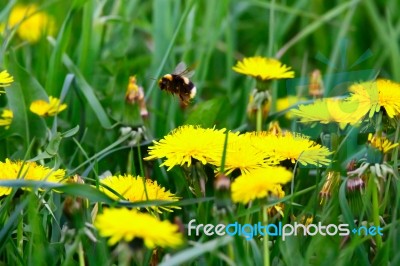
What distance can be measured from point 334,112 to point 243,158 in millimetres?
232

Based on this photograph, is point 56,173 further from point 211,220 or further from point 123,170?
point 123,170

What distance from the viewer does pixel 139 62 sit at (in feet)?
5.91

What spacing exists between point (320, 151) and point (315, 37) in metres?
1.33

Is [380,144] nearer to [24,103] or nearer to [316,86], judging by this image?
[316,86]

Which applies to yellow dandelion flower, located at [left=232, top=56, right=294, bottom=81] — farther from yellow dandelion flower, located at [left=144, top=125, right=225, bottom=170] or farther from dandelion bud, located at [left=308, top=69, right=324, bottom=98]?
yellow dandelion flower, located at [left=144, top=125, right=225, bottom=170]

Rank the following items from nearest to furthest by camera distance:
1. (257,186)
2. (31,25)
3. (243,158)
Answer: (257,186) → (243,158) → (31,25)

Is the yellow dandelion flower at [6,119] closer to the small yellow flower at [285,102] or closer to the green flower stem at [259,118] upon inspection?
the green flower stem at [259,118]

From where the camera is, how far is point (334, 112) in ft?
3.85

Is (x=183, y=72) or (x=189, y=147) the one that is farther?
(x=183, y=72)

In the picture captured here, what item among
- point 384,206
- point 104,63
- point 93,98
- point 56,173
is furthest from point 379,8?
point 56,173

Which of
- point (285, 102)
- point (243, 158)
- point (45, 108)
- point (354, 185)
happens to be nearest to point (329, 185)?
point (354, 185)

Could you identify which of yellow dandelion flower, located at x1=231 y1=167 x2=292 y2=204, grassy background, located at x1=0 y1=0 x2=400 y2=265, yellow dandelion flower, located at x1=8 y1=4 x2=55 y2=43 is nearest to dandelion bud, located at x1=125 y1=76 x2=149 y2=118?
grassy background, located at x1=0 y1=0 x2=400 y2=265

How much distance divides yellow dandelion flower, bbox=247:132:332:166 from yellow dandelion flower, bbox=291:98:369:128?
7 cm

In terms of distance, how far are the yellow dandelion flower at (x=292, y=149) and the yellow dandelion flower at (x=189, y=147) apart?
0.06 m
